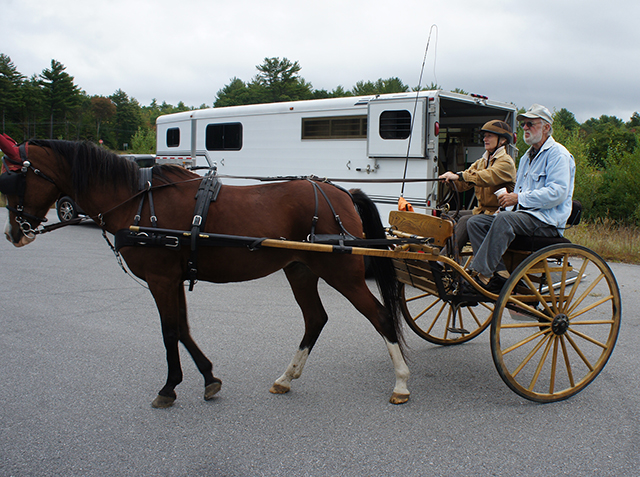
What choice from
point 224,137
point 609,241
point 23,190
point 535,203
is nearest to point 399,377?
point 535,203

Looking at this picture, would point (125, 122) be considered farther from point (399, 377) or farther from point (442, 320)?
point (399, 377)

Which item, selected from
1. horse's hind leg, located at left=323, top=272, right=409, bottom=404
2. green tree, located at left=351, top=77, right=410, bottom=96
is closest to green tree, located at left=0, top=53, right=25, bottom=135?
green tree, located at left=351, top=77, right=410, bottom=96

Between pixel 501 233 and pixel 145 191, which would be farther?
pixel 501 233

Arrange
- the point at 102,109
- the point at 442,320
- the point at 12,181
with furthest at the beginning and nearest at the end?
the point at 102,109 → the point at 442,320 → the point at 12,181

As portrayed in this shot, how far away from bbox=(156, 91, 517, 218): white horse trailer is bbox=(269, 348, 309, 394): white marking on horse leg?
353 centimetres

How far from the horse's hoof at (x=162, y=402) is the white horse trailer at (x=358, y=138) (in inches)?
171

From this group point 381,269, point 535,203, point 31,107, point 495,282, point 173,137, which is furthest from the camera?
point 31,107

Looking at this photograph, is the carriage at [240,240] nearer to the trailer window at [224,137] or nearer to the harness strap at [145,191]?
the harness strap at [145,191]

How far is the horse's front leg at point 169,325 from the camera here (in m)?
3.31

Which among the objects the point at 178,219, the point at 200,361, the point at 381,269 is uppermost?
the point at 178,219

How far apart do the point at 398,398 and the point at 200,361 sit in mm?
1500

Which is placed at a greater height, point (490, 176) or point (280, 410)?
point (490, 176)

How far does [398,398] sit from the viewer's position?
3426mm

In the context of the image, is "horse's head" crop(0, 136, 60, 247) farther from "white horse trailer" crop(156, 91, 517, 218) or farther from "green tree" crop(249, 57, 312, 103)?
"green tree" crop(249, 57, 312, 103)
